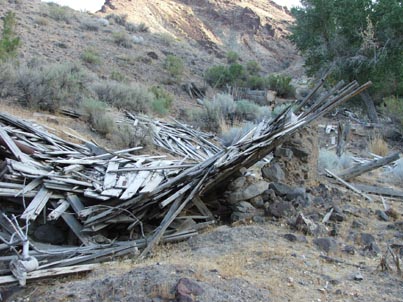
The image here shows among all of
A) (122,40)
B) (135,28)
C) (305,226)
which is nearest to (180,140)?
(305,226)

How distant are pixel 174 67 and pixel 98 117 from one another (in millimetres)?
13004

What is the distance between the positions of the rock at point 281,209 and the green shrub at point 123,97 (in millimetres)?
8507

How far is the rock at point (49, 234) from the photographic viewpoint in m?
5.64

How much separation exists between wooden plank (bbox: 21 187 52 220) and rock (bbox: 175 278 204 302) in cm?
208

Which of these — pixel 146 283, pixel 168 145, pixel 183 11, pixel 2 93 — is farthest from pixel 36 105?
pixel 183 11

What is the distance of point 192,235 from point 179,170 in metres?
1.16

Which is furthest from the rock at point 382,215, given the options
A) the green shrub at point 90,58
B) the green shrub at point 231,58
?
the green shrub at point 231,58

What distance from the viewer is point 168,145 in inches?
432

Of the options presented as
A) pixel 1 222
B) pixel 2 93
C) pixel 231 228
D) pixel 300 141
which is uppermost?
pixel 300 141

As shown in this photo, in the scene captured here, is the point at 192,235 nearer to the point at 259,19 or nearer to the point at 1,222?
the point at 1,222

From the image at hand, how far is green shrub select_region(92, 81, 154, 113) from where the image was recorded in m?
14.3

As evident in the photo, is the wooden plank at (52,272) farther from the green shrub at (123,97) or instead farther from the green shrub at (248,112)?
the green shrub at (248,112)

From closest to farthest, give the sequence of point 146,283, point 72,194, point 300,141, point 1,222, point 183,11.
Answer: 1. point 146,283
2. point 1,222
3. point 72,194
4. point 300,141
5. point 183,11

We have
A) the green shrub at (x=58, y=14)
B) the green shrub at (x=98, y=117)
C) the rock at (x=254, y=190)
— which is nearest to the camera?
the rock at (x=254, y=190)
